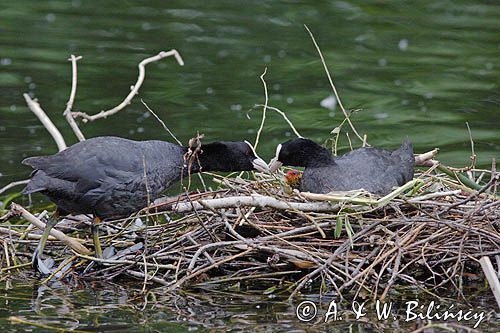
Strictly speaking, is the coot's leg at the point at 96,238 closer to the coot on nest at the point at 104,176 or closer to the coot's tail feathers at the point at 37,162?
the coot on nest at the point at 104,176

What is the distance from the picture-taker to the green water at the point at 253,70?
9359mm

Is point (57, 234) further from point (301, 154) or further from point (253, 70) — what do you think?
point (253, 70)

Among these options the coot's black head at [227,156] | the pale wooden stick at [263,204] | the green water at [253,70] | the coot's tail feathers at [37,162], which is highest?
the coot's tail feathers at [37,162]

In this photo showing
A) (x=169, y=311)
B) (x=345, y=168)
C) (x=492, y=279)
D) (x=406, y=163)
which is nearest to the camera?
(x=492, y=279)

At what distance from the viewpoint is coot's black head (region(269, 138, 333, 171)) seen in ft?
20.4

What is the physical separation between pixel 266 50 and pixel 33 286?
6.90 m

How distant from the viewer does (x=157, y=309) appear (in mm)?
5355

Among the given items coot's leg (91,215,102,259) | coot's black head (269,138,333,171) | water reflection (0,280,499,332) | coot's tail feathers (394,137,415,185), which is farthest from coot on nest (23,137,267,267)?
coot's tail feathers (394,137,415,185)

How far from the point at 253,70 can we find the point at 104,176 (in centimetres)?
579

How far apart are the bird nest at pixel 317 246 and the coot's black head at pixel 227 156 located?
0.28 meters

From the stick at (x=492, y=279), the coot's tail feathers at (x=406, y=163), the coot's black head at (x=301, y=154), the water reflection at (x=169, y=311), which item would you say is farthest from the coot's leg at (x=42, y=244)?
the stick at (x=492, y=279)

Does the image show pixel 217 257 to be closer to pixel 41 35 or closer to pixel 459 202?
pixel 459 202

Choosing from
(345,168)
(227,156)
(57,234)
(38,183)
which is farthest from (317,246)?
(38,183)

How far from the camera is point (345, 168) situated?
623 cm
